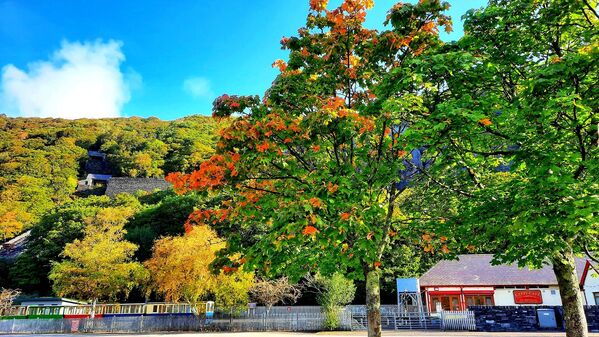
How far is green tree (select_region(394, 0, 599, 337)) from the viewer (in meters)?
6.53

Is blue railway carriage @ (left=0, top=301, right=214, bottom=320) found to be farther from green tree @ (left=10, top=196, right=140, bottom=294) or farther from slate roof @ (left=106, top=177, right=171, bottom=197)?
slate roof @ (left=106, top=177, right=171, bottom=197)

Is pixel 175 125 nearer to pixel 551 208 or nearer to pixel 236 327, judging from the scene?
pixel 236 327

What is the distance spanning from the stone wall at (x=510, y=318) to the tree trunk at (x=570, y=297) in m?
17.2

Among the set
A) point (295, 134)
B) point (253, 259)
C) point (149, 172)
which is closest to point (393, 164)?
point (295, 134)

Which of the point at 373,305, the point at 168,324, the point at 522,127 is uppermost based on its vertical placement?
the point at 522,127

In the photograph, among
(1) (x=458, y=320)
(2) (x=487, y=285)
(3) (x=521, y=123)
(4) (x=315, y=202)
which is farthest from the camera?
(2) (x=487, y=285)

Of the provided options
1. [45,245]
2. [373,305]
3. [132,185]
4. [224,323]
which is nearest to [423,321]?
[224,323]

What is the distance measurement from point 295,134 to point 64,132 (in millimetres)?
132776

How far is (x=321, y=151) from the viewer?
961cm

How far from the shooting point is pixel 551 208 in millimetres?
6539

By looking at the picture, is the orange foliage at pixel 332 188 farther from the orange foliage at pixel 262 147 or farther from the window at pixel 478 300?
the window at pixel 478 300

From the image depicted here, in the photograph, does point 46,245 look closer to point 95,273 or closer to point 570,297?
point 95,273

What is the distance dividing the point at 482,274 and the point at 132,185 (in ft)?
263

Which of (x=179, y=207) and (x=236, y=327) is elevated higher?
(x=179, y=207)
